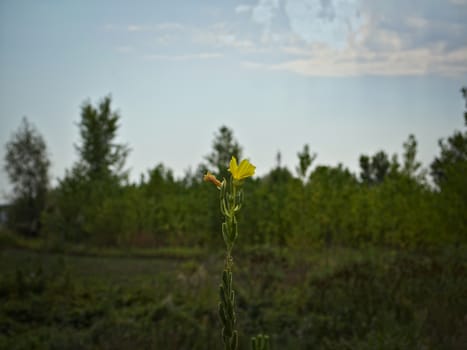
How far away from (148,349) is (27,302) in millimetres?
3504

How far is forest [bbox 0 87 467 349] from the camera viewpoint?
5.64m

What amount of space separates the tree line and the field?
2351 mm

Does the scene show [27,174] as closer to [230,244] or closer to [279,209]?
[279,209]

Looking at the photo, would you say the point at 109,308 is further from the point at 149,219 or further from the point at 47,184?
the point at 47,184

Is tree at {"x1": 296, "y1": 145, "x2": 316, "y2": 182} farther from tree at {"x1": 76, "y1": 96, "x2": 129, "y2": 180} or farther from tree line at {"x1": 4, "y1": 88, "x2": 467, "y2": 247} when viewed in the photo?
tree at {"x1": 76, "y1": 96, "x2": 129, "y2": 180}

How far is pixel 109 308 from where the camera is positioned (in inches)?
264

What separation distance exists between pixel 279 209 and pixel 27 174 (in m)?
19.4

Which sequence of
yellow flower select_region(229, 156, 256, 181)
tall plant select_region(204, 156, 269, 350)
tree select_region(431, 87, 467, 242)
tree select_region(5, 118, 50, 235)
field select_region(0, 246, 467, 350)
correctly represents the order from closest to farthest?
tall plant select_region(204, 156, 269, 350) < yellow flower select_region(229, 156, 256, 181) < field select_region(0, 246, 467, 350) < tree select_region(431, 87, 467, 242) < tree select_region(5, 118, 50, 235)

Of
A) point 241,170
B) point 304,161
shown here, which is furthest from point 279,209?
point 241,170

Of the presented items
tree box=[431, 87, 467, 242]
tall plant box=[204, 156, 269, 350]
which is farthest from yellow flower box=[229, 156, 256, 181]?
tree box=[431, 87, 467, 242]

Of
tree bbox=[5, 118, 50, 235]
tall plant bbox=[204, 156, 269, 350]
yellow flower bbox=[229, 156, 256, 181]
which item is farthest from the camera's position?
A: tree bbox=[5, 118, 50, 235]

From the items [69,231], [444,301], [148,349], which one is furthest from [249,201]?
[148,349]

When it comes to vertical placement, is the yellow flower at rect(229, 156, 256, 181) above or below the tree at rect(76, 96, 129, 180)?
below

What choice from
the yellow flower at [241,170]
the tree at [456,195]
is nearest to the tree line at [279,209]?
the tree at [456,195]
